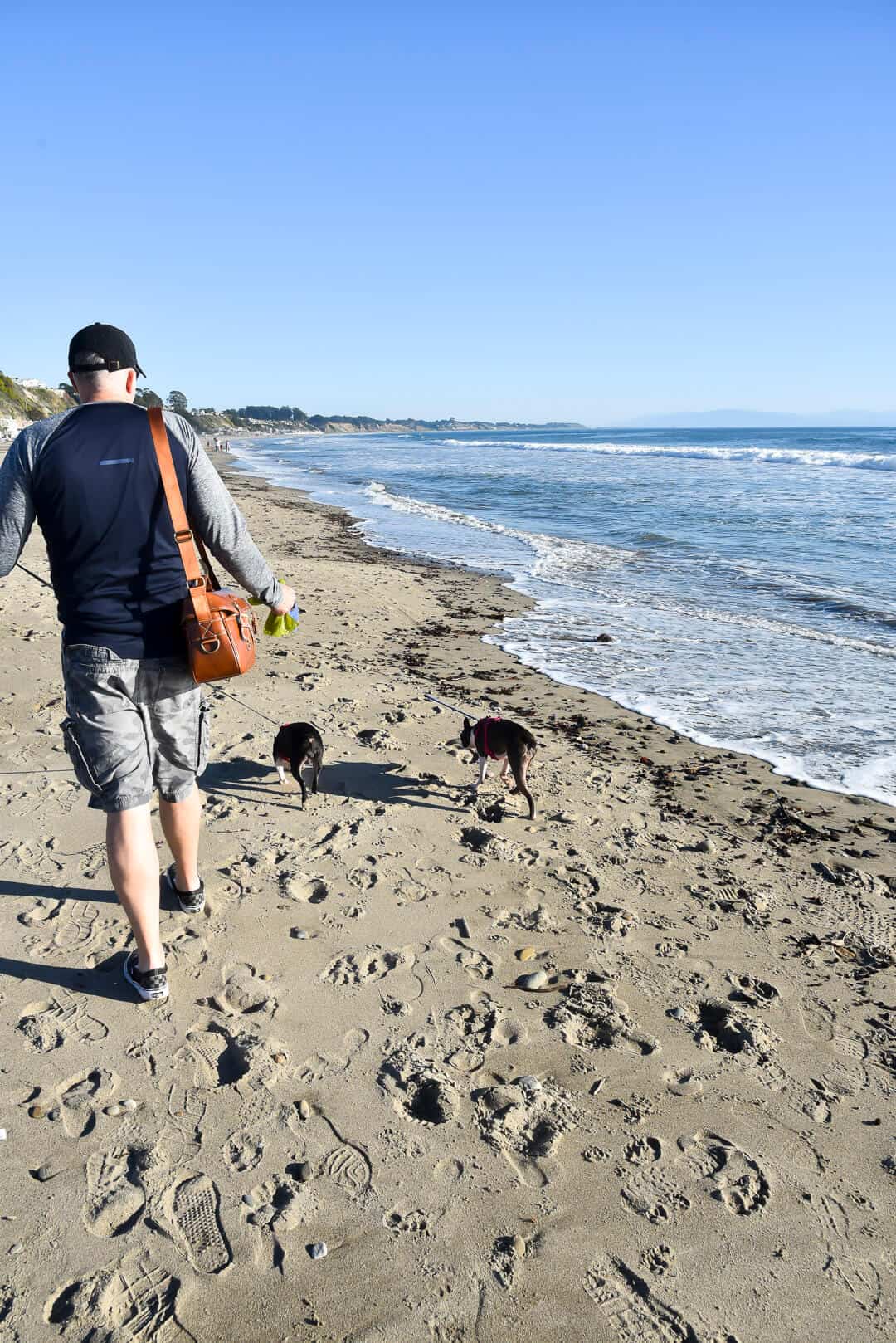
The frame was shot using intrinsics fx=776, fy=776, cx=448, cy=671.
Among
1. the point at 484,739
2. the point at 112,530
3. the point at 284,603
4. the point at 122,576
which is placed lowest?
the point at 484,739

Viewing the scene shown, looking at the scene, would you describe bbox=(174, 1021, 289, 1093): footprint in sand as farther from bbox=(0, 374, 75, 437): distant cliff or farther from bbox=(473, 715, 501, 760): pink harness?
bbox=(0, 374, 75, 437): distant cliff

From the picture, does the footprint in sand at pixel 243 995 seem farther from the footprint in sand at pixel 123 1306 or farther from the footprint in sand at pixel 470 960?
the footprint in sand at pixel 123 1306

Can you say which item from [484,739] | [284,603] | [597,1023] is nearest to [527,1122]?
[597,1023]

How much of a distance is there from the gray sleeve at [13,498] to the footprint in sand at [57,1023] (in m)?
1.69

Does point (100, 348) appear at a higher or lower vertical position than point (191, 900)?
higher

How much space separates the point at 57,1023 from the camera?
2932mm

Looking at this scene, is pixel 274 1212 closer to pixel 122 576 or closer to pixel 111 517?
pixel 122 576

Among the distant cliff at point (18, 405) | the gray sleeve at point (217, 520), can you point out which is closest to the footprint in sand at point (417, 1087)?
the gray sleeve at point (217, 520)

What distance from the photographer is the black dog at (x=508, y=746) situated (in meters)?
4.76

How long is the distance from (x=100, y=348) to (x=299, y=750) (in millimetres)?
2601

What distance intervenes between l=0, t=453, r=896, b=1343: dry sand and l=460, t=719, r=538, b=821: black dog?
0.22 metres

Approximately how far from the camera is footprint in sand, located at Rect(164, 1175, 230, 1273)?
6.96ft

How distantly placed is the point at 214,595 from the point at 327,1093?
179 cm

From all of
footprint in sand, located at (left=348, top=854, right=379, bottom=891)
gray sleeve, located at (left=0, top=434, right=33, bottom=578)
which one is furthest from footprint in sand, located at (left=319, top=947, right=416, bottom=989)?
gray sleeve, located at (left=0, top=434, right=33, bottom=578)
